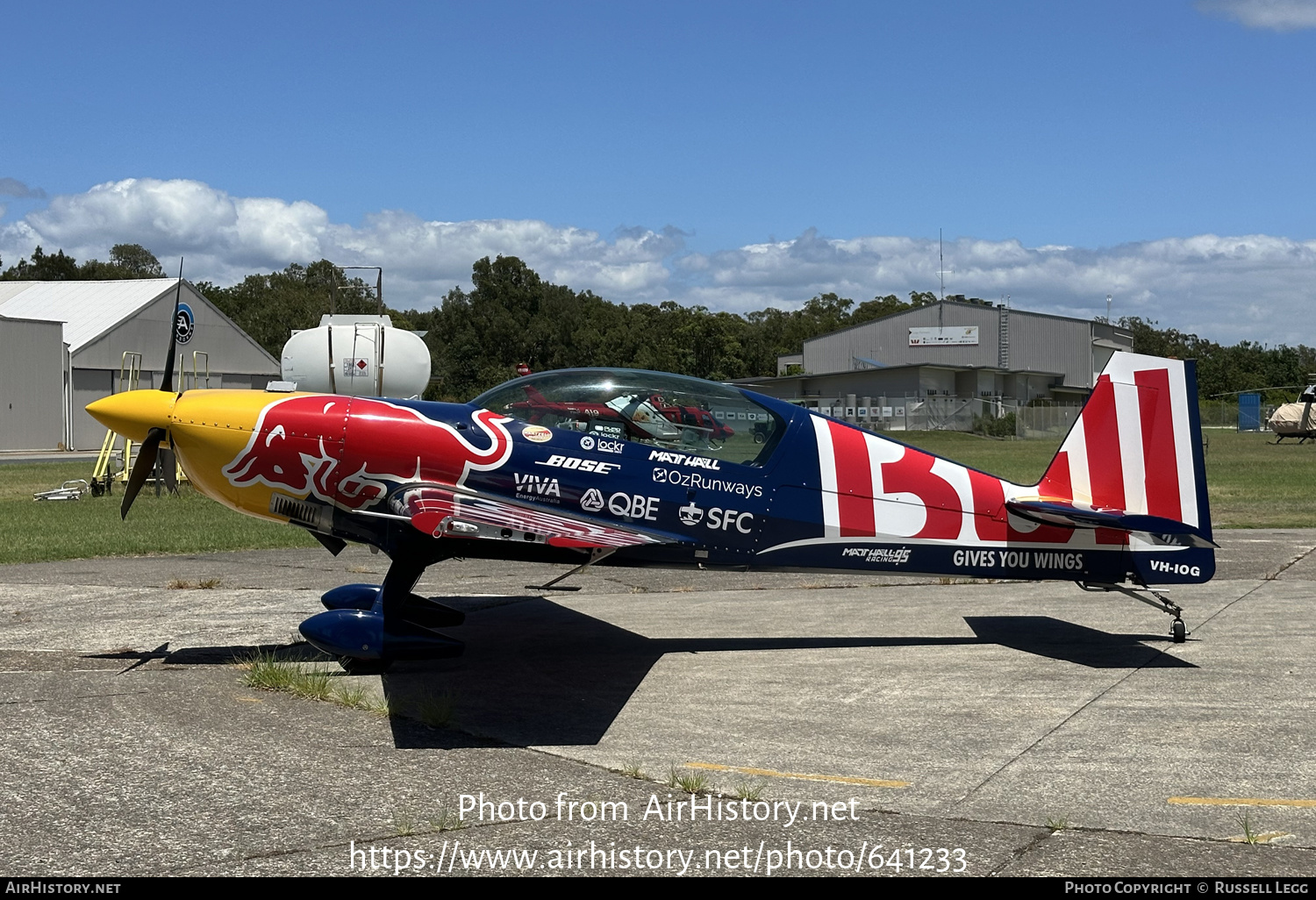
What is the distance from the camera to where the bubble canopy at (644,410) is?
28.6 ft

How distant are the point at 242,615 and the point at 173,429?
2828 mm

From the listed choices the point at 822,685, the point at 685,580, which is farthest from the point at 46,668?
the point at 685,580

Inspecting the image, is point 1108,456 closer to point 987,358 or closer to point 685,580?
point 685,580

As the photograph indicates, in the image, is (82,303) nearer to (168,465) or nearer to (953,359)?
(168,465)

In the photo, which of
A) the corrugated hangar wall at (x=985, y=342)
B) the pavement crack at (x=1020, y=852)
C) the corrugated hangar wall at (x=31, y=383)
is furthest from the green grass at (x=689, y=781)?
the corrugated hangar wall at (x=985, y=342)

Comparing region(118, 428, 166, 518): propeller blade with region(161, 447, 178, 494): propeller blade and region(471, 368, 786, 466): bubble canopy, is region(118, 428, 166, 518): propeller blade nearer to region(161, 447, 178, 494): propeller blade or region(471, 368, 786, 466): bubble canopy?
region(161, 447, 178, 494): propeller blade

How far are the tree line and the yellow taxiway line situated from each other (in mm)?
72834

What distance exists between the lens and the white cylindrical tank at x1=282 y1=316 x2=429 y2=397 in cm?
2138

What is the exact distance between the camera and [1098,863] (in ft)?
15.4

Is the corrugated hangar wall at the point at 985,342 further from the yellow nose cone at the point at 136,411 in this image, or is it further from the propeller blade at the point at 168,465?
the yellow nose cone at the point at 136,411

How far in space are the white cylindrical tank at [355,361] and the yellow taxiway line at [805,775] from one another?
16353 mm

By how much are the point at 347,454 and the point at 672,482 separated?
2.53 meters


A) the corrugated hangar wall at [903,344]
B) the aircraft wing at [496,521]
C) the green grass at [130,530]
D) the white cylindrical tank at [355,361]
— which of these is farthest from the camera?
the corrugated hangar wall at [903,344]

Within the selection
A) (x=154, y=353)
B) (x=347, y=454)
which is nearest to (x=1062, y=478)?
(x=347, y=454)
